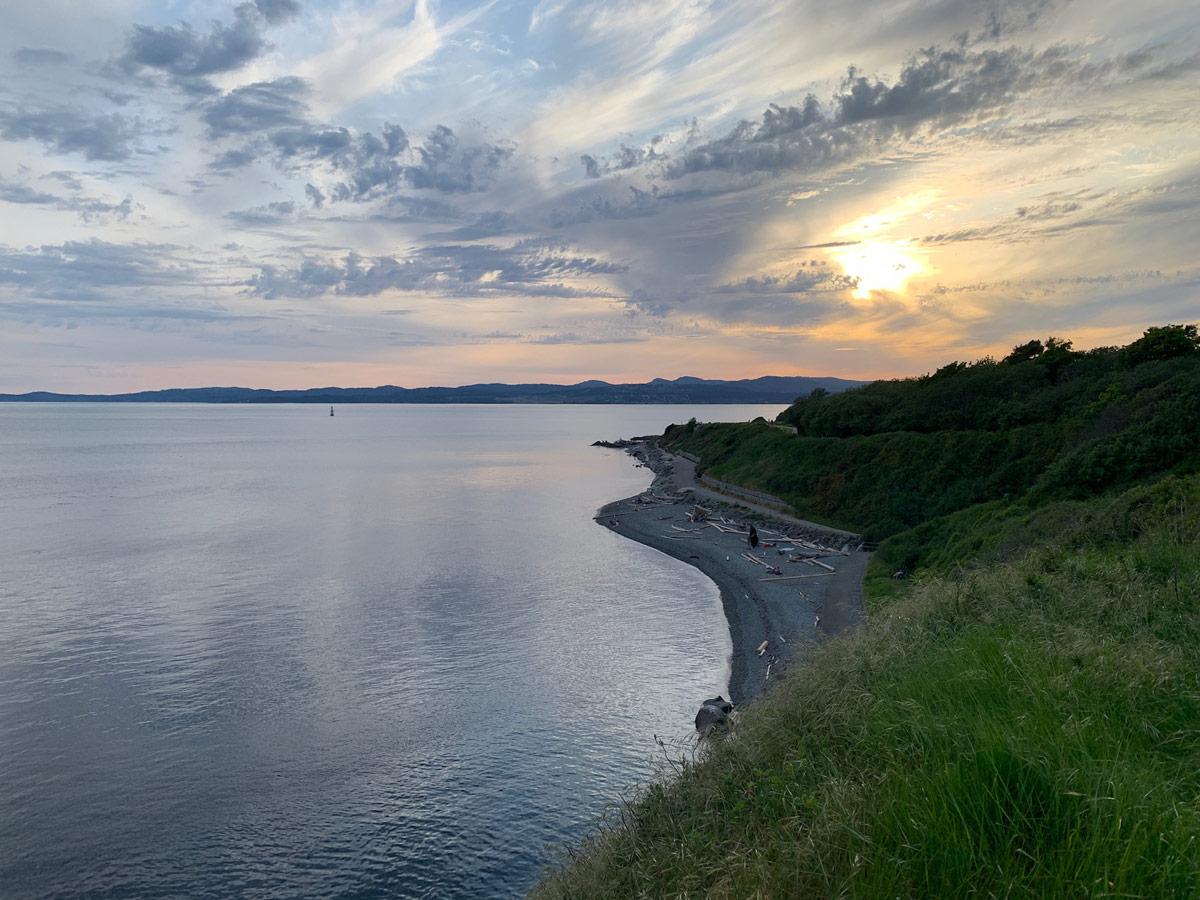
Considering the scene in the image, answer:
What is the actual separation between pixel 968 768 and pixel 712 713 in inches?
550

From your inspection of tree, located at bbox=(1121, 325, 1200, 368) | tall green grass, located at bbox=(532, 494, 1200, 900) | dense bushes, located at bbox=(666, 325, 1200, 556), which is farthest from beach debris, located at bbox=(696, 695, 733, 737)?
tree, located at bbox=(1121, 325, 1200, 368)

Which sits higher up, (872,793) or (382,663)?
(872,793)

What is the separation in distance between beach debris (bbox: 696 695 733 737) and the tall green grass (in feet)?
21.8

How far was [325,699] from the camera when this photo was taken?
71.3 ft

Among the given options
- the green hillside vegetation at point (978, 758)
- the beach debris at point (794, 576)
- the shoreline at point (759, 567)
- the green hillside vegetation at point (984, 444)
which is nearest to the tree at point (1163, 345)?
the green hillside vegetation at point (984, 444)

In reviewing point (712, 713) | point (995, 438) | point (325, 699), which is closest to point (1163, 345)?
point (995, 438)

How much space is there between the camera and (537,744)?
62.2 ft

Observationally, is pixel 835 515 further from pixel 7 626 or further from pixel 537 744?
pixel 7 626

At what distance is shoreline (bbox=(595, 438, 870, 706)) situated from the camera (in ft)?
82.6

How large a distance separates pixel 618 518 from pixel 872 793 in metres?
50.2

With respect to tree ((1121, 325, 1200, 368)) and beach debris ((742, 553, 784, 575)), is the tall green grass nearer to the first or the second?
beach debris ((742, 553, 784, 575))

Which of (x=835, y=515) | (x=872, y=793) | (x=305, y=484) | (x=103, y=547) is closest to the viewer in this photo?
(x=872, y=793)

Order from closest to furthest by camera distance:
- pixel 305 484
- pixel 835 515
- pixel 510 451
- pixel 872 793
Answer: pixel 872 793, pixel 835 515, pixel 305 484, pixel 510 451

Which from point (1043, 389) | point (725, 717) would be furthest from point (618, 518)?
point (725, 717)
